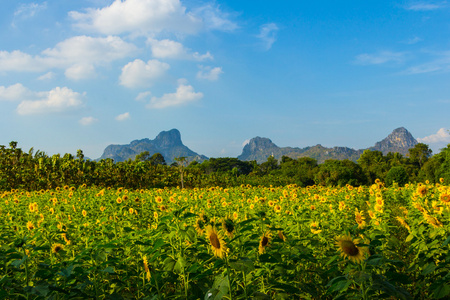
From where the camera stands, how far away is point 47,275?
2100mm

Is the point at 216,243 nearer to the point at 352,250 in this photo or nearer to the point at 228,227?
the point at 228,227

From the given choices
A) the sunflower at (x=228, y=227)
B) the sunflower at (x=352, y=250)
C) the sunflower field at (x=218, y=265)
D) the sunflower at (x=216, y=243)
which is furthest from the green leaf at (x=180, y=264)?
the sunflower at (x=352, y=250)

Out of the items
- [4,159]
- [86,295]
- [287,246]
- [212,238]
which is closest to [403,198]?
[287,246]

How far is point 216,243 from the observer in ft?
7.42

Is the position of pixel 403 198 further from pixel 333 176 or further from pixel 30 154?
pixel 333 176

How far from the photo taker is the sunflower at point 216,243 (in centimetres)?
223

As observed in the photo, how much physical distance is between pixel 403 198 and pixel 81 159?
58.1 ft

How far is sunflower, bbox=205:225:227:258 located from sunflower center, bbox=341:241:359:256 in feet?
2.58

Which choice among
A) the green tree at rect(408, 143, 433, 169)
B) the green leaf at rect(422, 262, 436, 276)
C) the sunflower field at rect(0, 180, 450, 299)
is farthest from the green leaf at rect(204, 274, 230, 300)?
the green tree at rect(408, 143, 433, 169)

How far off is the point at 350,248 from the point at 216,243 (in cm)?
87

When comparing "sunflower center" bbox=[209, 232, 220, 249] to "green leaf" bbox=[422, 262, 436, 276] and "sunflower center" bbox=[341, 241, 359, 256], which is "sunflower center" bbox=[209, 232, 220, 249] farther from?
"green leaf" bbox=[422, 262, 436, 276]

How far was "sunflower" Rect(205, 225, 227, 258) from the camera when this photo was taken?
87.9 inches

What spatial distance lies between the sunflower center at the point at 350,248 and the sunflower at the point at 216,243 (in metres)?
0.79

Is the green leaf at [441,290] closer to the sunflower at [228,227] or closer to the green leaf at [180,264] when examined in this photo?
the sunflower at [228,227]
